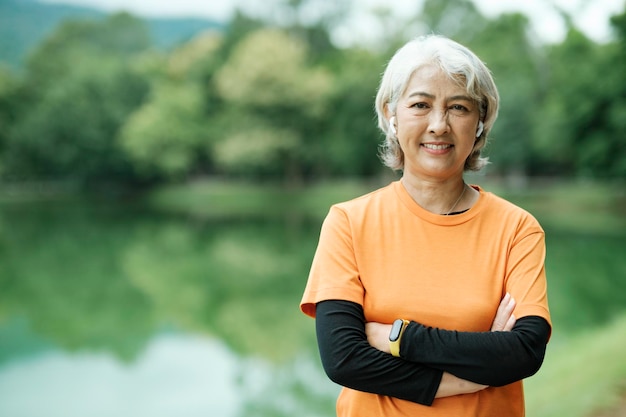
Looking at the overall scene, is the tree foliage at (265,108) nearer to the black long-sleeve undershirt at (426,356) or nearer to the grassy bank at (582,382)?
the grassy bank at (582,382)

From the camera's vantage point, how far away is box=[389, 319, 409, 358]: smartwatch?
1.58 meters

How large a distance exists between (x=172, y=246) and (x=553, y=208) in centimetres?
1302

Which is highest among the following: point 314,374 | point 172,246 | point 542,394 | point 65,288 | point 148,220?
point 148,220

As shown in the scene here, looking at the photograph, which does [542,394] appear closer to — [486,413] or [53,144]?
[486,413]

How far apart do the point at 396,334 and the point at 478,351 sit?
20 cm

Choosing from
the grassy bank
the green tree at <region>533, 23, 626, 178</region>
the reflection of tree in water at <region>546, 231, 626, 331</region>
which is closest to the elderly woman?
the grassy bank

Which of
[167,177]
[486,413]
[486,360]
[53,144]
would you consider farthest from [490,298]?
[53,144]

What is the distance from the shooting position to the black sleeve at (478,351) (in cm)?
158

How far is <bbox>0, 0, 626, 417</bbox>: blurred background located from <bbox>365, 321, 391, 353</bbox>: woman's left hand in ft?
10.2

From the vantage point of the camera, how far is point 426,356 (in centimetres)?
159

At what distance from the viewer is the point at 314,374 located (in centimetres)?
873

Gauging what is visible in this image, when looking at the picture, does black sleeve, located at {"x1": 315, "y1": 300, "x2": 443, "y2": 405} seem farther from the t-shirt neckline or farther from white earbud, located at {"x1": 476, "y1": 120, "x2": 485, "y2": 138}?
white earbud, located at {"x1": 476, "y1": 120, "x2": 485, "y2": 138}

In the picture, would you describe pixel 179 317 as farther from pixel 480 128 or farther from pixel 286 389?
pixel 480 128

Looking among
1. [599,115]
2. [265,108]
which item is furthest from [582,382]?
[265,108]
